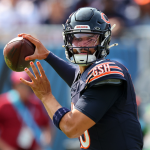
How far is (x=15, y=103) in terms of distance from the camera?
4188mm

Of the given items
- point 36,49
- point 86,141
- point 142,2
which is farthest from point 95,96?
point 142,2

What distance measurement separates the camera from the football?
8.80ft

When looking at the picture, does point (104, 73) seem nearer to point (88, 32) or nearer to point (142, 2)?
point (88, 32)

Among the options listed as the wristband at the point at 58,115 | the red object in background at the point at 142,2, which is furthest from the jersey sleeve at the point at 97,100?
the red object in background at the point at 142,2

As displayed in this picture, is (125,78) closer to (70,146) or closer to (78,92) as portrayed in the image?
(78,92)

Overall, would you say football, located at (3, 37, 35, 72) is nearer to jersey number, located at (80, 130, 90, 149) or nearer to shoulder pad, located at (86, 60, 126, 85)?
shoulder pad, located at (86, 60, 126, 85)

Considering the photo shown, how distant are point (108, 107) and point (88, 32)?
0.67 m

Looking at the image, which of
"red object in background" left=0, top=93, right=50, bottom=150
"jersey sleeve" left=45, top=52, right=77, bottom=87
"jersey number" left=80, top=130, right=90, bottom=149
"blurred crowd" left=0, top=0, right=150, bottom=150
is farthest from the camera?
"blurred crowd" left=0, top=0, right=150, bottom=150

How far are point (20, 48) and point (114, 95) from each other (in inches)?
40.7

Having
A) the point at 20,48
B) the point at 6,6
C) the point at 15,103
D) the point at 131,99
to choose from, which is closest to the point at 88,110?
the point at 131,99

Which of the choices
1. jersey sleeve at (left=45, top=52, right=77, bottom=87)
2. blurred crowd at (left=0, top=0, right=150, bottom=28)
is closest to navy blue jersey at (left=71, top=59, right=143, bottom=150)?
jersey sleeve at (left=45, top=52, right=77, bottom=87)

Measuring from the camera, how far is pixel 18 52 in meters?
2.70

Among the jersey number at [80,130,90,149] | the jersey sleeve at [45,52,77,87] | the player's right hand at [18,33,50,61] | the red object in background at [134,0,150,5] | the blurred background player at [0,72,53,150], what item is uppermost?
the player's right hand at [18,33,50,61]

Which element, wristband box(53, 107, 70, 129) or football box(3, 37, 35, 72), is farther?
football box(3, 37, 35, 72)
